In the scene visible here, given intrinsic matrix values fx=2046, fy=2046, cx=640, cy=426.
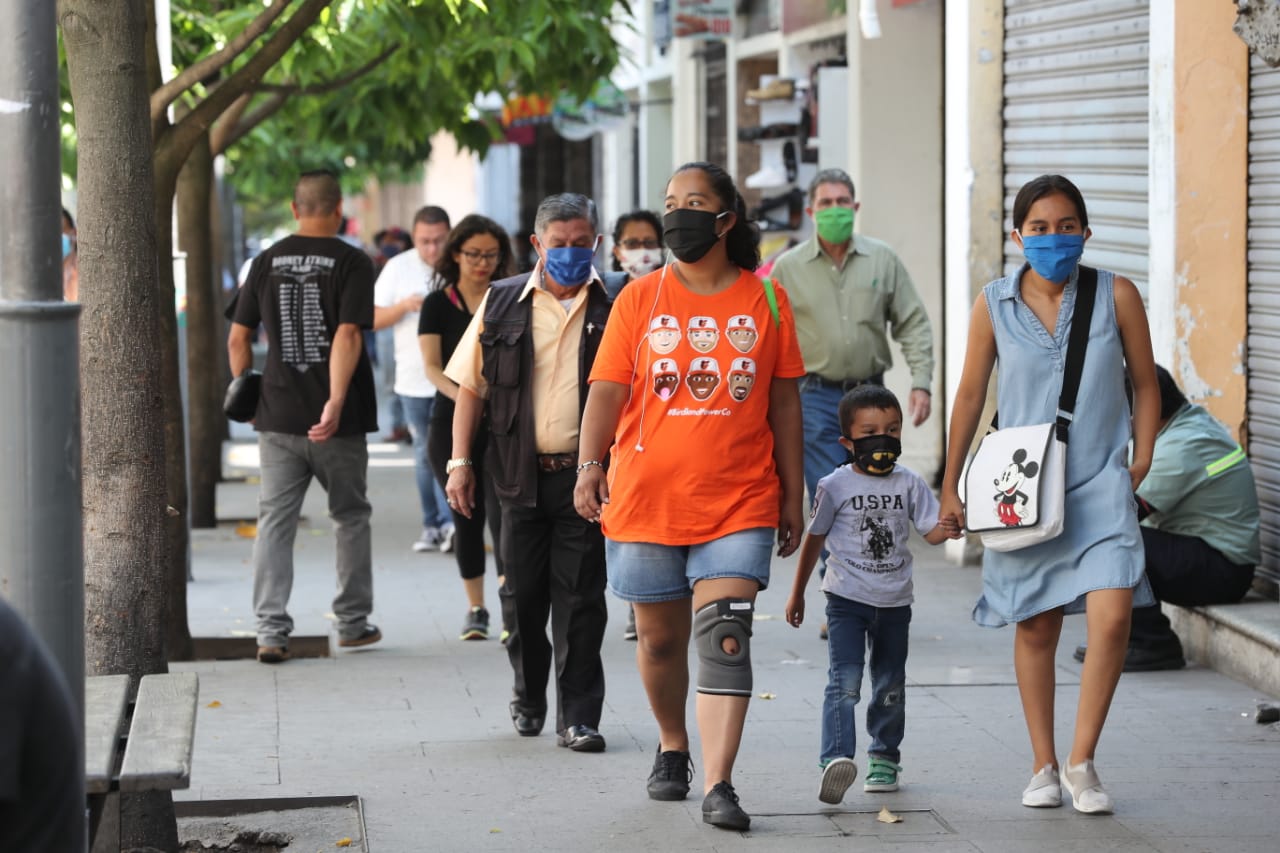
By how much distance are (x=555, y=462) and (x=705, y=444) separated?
113cm

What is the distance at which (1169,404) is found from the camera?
779 cm

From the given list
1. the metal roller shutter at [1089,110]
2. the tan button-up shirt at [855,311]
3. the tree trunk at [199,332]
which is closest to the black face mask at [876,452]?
the tan button-up shirt at [855,311]

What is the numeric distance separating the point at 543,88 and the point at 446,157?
122ft

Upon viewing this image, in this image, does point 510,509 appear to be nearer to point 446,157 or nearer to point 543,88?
point 543,88

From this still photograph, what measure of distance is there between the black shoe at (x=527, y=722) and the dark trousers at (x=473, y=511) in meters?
1.17

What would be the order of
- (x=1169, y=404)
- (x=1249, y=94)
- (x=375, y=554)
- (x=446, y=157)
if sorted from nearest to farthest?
(x=1169, y=404), (x=1249, y=94), (x=375, y=554), (x=446, y=157)

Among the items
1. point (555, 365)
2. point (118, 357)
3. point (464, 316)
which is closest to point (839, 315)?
point (464, 316)

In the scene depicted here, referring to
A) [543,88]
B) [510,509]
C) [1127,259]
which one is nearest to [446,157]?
[543,88]

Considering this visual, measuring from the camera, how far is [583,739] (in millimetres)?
6547

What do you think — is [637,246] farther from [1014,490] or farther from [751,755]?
[1014,490]

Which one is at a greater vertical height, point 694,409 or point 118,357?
point 118,357

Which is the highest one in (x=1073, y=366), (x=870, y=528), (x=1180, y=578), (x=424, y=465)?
(x=1073, y=366)

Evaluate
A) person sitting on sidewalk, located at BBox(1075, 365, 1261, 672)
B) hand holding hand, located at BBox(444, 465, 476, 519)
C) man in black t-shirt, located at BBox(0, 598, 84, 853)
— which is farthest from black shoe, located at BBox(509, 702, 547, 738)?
man in black t-shirt, located at BBox(0, 598, 84, 853)

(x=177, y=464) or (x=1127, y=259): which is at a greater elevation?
(x=1127, y=259)
